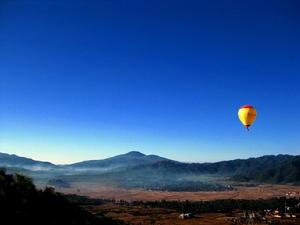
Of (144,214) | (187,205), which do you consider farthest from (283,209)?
(144,214)

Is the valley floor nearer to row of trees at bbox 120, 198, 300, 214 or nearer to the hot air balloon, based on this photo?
row of trees at bbox 120, 198, 300, 214

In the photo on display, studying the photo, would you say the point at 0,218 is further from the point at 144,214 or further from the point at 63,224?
the point at 144,214

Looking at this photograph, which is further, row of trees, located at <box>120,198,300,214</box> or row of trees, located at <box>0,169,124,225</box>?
row of trees, located at <box>120,198,300,214</box>

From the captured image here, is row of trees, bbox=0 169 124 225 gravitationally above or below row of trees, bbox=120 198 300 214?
above

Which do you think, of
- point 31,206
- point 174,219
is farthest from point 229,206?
point 31,206

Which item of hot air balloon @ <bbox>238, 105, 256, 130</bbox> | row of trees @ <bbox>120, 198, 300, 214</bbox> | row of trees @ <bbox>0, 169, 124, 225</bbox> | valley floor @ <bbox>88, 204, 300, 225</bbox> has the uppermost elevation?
hot air balloon @ <bbox>238, 105, 256, 130</bbox>

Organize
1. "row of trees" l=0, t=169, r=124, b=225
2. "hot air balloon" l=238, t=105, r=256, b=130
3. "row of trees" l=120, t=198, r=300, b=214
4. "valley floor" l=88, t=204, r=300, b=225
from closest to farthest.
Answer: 1. "row of trees" l=0, t=169, r=124, b=225
2. "hot air balloon" l=238, t=105, r=256, b=130
3. "valley floor" l=88, t=204, r=300, b=225
4. "row of trees" l=120, t=198, r=300, b=214

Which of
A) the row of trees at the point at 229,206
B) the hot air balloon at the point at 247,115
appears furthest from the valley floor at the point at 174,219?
the hot air balloon at the point at 247,115

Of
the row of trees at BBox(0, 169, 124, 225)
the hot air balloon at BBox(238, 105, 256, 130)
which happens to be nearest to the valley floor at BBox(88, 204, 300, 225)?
the hot air balloon at BBox(238, 105, 256, 130)

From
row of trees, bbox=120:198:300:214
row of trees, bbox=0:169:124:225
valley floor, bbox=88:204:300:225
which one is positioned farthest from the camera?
row of trees, bbox=120:198:300:214
